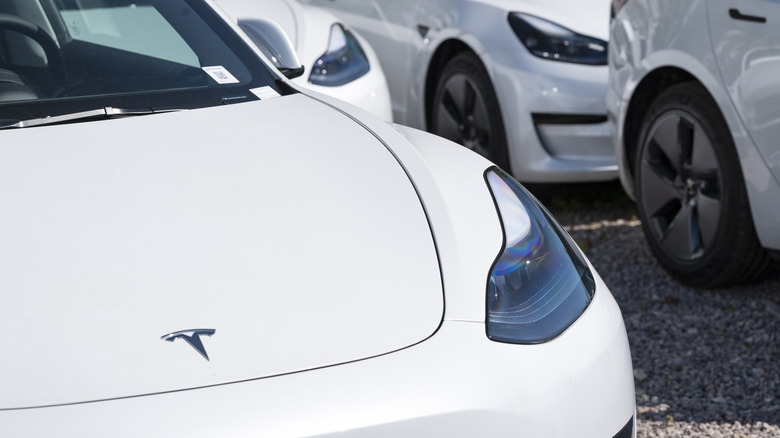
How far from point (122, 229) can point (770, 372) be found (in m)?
2.09

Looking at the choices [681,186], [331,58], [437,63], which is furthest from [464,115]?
[681,186]

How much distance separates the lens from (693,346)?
11.4 feet

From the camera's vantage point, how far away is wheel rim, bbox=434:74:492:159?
16.1 ft

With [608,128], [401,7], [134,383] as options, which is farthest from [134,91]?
[401,7]

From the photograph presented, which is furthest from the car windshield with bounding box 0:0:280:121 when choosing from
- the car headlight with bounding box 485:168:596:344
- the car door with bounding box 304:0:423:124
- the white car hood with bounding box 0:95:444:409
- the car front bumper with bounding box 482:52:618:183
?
the car door with bounding box 304:0:423:124

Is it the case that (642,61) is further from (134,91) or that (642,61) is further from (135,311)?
(135,311)

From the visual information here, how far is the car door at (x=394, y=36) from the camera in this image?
5.41 m

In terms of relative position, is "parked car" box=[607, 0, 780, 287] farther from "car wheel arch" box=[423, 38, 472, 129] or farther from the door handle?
"car wheel arch" box=[423, 38, 472, 129]

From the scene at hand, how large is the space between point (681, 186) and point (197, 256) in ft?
7.64

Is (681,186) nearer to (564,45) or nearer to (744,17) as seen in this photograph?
(744,17)

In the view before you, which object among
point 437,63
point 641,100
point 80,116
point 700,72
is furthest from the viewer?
point 437,63

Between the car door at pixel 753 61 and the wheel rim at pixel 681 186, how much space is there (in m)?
0.27

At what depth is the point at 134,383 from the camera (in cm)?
172

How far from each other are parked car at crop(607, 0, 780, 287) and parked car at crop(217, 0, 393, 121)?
3.26 ft
